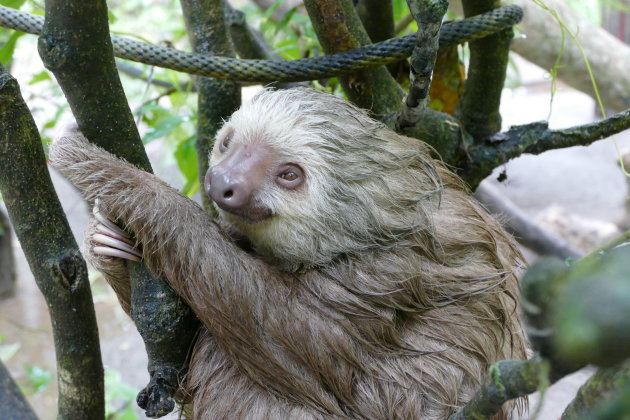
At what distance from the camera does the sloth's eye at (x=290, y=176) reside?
318 cm

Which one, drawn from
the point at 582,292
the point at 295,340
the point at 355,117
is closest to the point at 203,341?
the point at 295,340

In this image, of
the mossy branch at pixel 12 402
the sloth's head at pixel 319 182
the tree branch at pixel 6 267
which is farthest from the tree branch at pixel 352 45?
the tree branch at pixel 6 267

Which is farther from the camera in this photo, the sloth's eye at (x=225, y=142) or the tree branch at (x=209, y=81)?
the tree branch at (x=209, y=81)

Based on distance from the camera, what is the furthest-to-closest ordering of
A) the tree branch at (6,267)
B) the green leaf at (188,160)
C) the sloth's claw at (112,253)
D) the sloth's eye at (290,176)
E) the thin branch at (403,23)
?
the tree branch at (6,267) → the thin branch at (403,23) → the green leaf at (188,160) → the sloth's eye at (290,176) → the sloth's claw at (112,253)

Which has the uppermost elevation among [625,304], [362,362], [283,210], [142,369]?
[625,304]

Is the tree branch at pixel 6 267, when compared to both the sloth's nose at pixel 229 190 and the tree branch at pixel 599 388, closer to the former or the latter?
the sloth's nose at pixel 229 190

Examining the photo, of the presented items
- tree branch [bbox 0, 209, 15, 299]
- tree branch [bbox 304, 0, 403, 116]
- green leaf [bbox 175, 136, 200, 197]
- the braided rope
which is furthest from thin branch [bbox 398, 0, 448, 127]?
tree branch [bbox 0, 209, 15, 299]

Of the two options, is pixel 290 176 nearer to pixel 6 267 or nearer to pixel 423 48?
pixel 423 48

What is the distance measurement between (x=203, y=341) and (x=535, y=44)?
4528 mm

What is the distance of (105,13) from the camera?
2.55m

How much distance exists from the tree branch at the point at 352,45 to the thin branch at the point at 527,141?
550 mm

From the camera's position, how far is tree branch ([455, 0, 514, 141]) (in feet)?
11.5

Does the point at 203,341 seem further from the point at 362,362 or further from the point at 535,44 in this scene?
the point at 535,44

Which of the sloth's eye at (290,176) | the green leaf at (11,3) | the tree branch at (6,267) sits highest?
the green leaf at (11,3)
